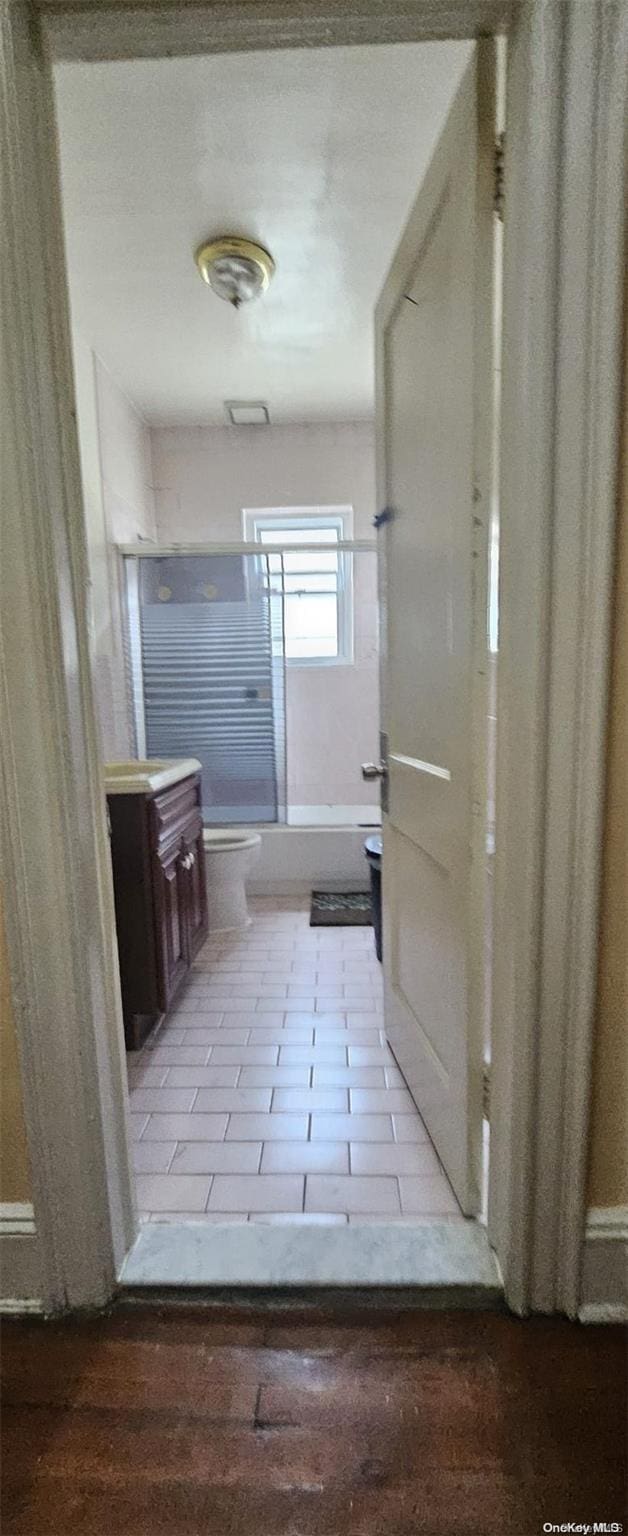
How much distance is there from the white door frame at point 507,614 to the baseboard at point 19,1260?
0.08ft

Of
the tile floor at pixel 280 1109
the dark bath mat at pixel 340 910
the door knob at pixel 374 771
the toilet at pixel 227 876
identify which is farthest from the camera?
the dark bath mat at pixel 340 910

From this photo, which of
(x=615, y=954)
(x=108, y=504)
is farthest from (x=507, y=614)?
(x=108, y=504)

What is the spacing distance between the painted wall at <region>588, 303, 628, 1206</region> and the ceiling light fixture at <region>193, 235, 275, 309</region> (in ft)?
5.27

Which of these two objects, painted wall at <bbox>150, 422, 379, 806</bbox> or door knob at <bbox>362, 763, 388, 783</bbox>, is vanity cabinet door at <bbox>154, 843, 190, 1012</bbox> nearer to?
door knob at <bbox>362, 763, 388, 783</bbox>

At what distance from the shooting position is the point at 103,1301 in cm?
109

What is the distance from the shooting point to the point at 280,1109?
160 centimetres

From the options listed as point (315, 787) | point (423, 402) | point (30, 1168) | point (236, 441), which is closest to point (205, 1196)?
point (30, 1168)

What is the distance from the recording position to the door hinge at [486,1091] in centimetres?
115

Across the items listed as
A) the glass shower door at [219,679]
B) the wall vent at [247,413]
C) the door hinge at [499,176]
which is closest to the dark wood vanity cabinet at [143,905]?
the glass shower door at [219,679]

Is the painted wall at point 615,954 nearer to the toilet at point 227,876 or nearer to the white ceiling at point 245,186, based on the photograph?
the white ceiling at point 245,186

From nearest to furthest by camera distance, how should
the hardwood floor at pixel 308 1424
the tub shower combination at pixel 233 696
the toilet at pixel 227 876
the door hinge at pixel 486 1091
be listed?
the hardwood floor at pixel 308 1424 → the door hinge at pixel 486 1091 → the toilet at pixel 227 876 → the tub shower combination at pixel 233 696

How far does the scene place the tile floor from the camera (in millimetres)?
1310

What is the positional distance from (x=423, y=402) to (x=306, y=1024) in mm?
1746

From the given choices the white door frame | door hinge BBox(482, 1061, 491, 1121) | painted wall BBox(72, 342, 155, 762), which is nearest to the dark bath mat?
painted wall BBox(72, 342, 155, 762)
